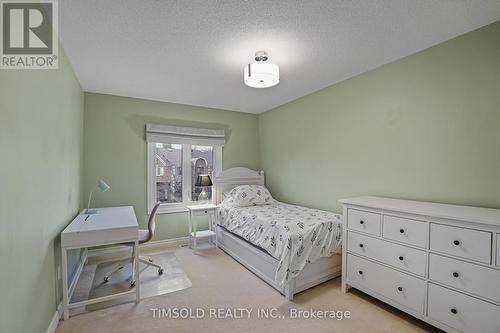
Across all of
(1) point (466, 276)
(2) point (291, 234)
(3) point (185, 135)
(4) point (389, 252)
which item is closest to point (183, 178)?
(3) point (185, 135)

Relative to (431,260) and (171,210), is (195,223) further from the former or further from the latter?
(431,260)

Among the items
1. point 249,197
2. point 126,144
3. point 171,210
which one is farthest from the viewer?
point 171,210

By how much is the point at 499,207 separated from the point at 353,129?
1.50 m

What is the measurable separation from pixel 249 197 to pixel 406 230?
2194 mm

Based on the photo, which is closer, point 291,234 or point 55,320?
point 55,320

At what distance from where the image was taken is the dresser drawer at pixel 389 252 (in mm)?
1813

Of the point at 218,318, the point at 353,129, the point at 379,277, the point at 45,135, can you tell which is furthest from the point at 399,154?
the point at 45,135

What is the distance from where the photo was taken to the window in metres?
3.72

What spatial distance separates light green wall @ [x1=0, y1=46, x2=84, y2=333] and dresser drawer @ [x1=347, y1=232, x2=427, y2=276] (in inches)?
99.5

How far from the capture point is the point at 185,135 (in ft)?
12.7

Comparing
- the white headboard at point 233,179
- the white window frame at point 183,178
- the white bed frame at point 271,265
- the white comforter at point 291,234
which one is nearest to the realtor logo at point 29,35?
the white window frame at point 183,178

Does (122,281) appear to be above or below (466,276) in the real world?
below

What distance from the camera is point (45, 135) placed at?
1710 millimetres

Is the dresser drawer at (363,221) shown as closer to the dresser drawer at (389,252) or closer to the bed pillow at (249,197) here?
the dresser drawer at (389,252)
